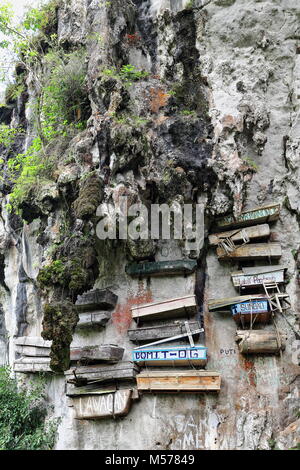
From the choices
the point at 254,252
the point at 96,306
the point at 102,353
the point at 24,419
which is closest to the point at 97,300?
the point at 96,306

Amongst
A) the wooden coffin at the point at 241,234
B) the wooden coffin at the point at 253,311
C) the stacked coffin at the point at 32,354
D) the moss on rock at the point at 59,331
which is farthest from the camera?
the stacked coffin at the point at 32,354

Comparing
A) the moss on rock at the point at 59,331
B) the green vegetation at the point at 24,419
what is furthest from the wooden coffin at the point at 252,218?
the green vegetation at the point at 24,419

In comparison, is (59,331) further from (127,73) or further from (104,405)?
Result: (127,73)

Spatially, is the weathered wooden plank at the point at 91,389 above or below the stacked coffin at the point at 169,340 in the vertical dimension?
below

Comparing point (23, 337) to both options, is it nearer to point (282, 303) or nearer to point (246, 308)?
point (246, 308)

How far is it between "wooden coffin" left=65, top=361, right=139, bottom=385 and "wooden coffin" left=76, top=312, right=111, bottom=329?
950mm

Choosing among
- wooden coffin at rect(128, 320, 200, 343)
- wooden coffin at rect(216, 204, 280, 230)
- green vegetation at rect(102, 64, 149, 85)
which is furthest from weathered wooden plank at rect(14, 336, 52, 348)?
green vegetation at rect(102, 64, 149, 85)

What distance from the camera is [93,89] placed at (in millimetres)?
10188

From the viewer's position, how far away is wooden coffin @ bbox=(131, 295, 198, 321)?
873 cm

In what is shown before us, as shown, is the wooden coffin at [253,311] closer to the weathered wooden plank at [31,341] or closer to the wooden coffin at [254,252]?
the wooden coffin at [254,252]

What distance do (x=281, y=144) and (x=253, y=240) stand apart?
2481mm

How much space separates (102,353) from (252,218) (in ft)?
14.1

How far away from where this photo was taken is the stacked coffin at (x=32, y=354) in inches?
401

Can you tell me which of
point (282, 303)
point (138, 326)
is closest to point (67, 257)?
point (138, 326)
